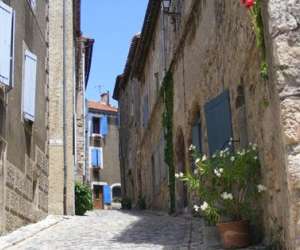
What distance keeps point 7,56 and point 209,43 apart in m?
3.82

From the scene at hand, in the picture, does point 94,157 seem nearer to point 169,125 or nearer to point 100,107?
point 100,107

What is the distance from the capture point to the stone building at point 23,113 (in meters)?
9.41

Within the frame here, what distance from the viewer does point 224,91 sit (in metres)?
9.13

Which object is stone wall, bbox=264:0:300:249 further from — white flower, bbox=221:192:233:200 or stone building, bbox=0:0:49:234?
stone building, bbox=0:0:49:234

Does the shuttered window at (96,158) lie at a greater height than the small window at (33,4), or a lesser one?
lesser

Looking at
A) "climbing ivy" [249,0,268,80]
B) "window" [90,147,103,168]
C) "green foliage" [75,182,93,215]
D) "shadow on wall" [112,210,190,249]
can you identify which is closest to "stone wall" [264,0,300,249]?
"climbing ivy" [249,0,268,80]

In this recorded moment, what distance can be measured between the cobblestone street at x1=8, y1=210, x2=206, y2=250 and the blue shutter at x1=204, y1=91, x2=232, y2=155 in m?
1.46

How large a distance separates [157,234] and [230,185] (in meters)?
2.52

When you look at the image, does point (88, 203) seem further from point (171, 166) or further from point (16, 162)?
point (16, 162)

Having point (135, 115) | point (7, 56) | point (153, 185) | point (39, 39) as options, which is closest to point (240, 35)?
point (7, 56)

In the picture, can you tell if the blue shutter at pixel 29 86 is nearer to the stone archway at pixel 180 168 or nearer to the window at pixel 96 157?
the stone archway at pixel 180 168

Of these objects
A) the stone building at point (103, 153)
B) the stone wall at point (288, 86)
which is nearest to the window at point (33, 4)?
the stone wall at point (288, 86)

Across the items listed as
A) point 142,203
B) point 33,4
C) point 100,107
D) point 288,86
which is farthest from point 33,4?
point 100,107

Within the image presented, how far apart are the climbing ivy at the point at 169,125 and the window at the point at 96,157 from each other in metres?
21.5
